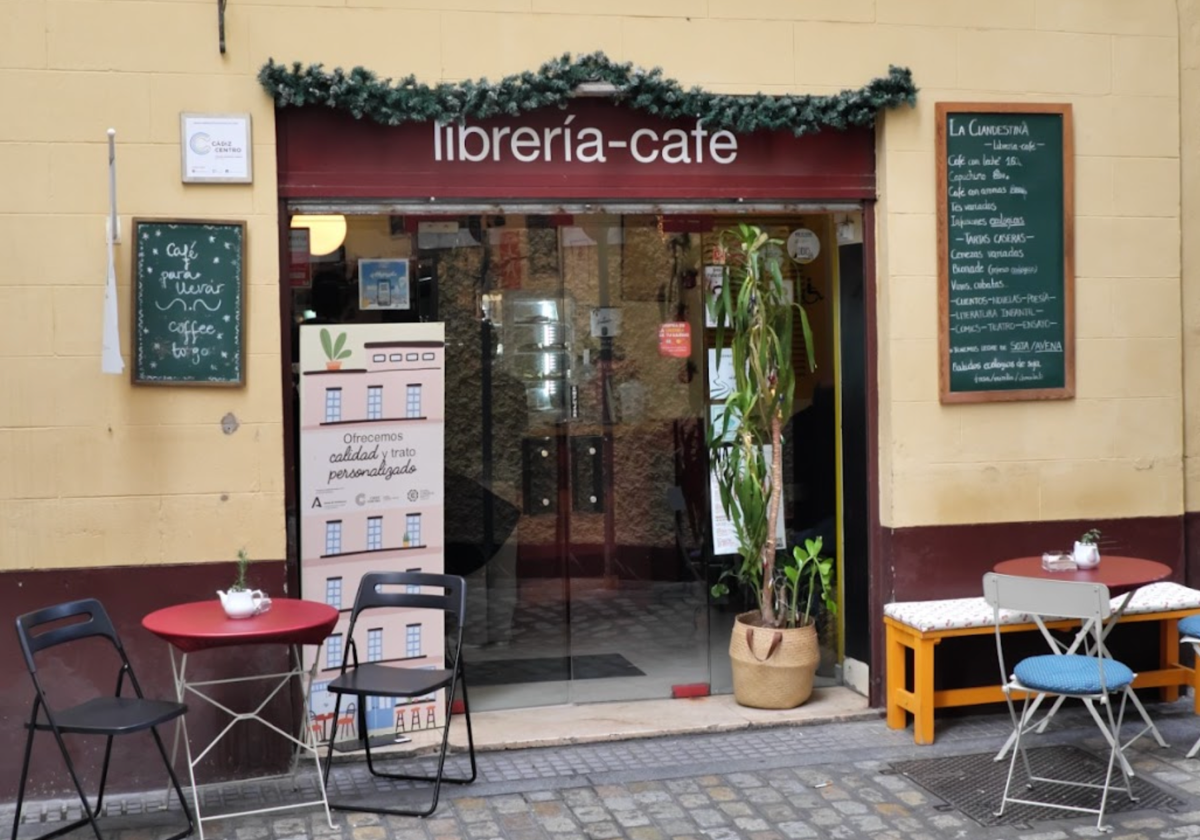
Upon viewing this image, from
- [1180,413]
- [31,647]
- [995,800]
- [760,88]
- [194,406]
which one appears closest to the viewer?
[31,647]

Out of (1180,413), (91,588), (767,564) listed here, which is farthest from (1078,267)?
(91,588)

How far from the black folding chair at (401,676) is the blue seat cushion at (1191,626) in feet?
9.97

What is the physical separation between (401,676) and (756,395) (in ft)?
7.29

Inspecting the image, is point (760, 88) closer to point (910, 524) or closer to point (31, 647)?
point (910, 524)

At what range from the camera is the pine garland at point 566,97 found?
6.05 meters

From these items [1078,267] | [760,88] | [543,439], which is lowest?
[543,439]

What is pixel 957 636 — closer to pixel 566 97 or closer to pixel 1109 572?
pixel 1109 572

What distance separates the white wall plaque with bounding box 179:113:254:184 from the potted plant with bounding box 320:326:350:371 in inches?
30.9

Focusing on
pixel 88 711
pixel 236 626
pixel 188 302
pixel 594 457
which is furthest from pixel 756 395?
pixel 88 711

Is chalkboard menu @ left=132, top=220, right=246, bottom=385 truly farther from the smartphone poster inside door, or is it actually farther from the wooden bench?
the wooden bench

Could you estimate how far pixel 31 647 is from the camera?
5078mm

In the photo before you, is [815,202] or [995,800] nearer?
[995,800]

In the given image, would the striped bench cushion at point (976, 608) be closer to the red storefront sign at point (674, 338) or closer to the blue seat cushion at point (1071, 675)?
the blue seat cushion at point (1071, 675)

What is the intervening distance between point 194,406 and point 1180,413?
4684 mm
